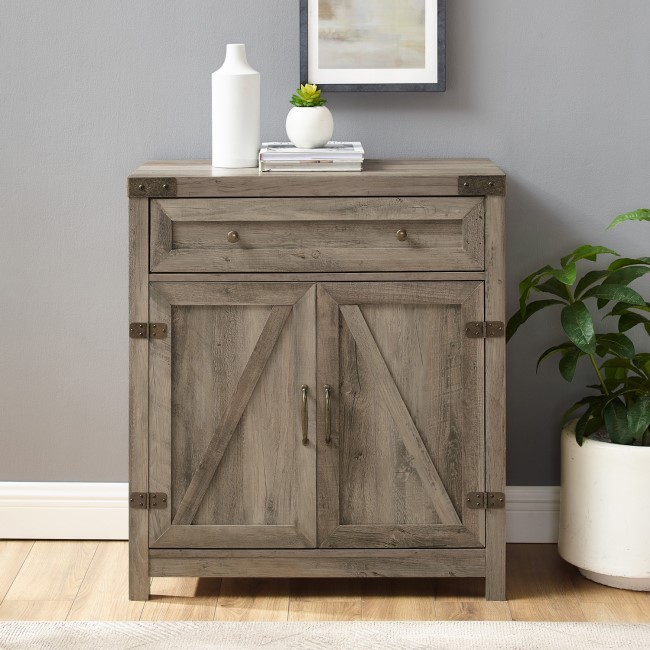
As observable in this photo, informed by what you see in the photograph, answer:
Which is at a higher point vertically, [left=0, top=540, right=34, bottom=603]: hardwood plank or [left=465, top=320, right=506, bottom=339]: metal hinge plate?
[left=465, top=320, right=506, bottom=339]: metal hinge plate

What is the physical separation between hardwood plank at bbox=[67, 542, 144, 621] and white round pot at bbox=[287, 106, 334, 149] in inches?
46.2

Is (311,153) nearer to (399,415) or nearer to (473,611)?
(399,415)

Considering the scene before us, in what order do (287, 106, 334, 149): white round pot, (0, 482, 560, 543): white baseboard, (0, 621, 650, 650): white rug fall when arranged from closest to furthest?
(0, 621, 650, 650): white rug → (287, 106, 334, 149): white round pot → (0, 482, 560, 543): white baseboard

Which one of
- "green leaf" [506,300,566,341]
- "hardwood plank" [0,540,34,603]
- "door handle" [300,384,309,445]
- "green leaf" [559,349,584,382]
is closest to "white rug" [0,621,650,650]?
"hardwood plank" [0,540,34,603]

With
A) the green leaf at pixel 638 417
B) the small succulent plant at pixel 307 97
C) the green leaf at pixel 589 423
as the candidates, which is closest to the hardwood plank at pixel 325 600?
the green leaf at pixel 589 423

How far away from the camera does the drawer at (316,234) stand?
2297 millimetres

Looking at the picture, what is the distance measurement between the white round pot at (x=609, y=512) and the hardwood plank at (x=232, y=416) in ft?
2.63

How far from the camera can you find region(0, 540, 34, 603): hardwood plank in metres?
2.58

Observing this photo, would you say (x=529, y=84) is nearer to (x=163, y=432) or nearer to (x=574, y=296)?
(x=574, y=296)

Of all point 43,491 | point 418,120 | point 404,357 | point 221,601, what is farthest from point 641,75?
point 43,491

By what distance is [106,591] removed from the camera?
252 centimetres

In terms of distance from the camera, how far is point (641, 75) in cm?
266

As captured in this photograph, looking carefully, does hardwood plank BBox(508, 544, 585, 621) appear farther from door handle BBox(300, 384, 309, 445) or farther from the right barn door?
door handle BBox(300, 384, 309, 445)

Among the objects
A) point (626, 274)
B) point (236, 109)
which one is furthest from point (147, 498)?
point (626, 274)
